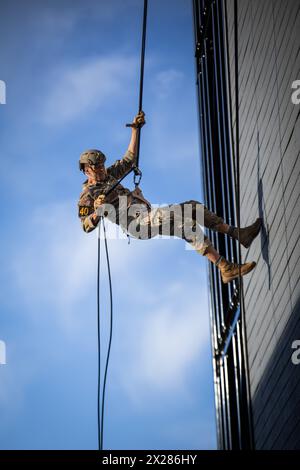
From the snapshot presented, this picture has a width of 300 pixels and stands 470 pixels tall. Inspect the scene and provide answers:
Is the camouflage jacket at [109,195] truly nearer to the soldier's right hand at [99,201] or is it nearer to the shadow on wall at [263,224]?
the soldier's right hand at [99,201]

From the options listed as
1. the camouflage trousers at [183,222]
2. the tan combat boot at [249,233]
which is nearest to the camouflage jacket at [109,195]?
the camouflage trousers at [183,222]

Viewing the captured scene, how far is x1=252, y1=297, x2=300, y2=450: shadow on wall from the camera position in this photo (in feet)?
35.6

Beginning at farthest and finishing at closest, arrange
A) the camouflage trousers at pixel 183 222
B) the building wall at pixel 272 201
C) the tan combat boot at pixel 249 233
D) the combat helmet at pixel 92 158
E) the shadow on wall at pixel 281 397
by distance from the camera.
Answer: the tan combat boot at pixel 249 233, the combat helmet at pixel 92 158, the camouflage trousers at pixel 183 222, the shadow on wall at pixel 281 397, the building wall at pixel 272 201

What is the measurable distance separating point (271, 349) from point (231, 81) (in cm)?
441

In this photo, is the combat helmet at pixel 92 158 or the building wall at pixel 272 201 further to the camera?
the combat helmet at pixel 92 158

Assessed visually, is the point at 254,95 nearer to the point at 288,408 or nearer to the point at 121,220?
the point at 121,220

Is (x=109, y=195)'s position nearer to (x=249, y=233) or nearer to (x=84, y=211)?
(x=84, y=211)

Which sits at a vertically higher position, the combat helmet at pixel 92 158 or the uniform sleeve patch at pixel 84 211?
the combat helmet at pixel 92 158

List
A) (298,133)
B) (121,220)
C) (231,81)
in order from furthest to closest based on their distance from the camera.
Answer: (231,81) < (121,220) < (298,133)

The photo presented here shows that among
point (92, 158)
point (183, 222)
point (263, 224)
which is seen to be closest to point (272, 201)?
point (263, 224)

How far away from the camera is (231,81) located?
48.0 feet

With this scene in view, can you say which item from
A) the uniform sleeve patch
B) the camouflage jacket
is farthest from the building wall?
the uniform sleeve patch

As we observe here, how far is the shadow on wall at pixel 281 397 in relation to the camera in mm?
10836
